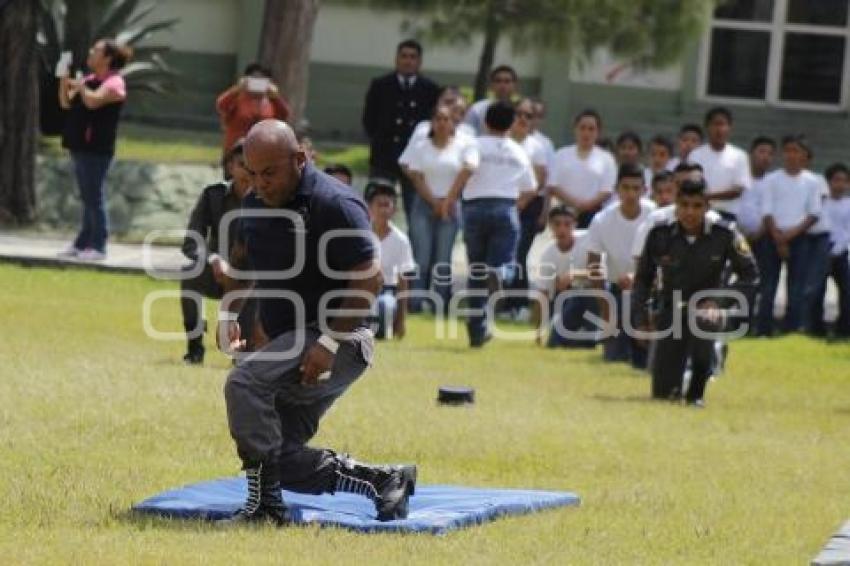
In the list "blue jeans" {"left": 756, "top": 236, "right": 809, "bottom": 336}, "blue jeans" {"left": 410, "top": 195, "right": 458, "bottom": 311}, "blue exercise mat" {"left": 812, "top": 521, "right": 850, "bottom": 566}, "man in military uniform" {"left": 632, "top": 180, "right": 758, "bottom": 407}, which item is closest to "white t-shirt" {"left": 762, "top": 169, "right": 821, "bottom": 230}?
"blue jeans" {"left": 756, "top": 236, "right": 809, "bottom": 336}

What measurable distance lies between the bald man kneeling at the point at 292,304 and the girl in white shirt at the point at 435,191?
32.0 ft

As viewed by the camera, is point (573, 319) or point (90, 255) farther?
point (90, 255)

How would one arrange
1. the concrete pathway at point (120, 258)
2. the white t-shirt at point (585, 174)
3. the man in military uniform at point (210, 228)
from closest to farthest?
1. the man in military uniform at point (210, 228)
2. the white t-shirt at point (585, 174)
3. the concrete pathway at point (120, 258)

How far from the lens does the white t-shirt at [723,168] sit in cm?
2128

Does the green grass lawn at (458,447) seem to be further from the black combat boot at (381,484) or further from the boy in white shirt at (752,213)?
the boy in white shirt at (752,213)

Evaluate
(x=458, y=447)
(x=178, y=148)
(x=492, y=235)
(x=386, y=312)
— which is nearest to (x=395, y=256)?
(x=386, y=312)

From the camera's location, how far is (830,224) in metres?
21.9

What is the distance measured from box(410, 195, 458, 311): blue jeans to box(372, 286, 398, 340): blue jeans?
1.55 m

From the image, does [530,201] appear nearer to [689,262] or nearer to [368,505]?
[689,262]

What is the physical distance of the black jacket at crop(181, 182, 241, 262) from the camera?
15.0m

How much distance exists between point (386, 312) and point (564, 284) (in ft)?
5.25

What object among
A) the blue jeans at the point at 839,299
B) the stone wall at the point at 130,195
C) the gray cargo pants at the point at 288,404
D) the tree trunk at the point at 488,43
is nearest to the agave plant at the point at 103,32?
the stone wall at the point at 130,195

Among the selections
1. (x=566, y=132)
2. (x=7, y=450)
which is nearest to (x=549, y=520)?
(x=7, y=450)

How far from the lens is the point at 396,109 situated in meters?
21.8
